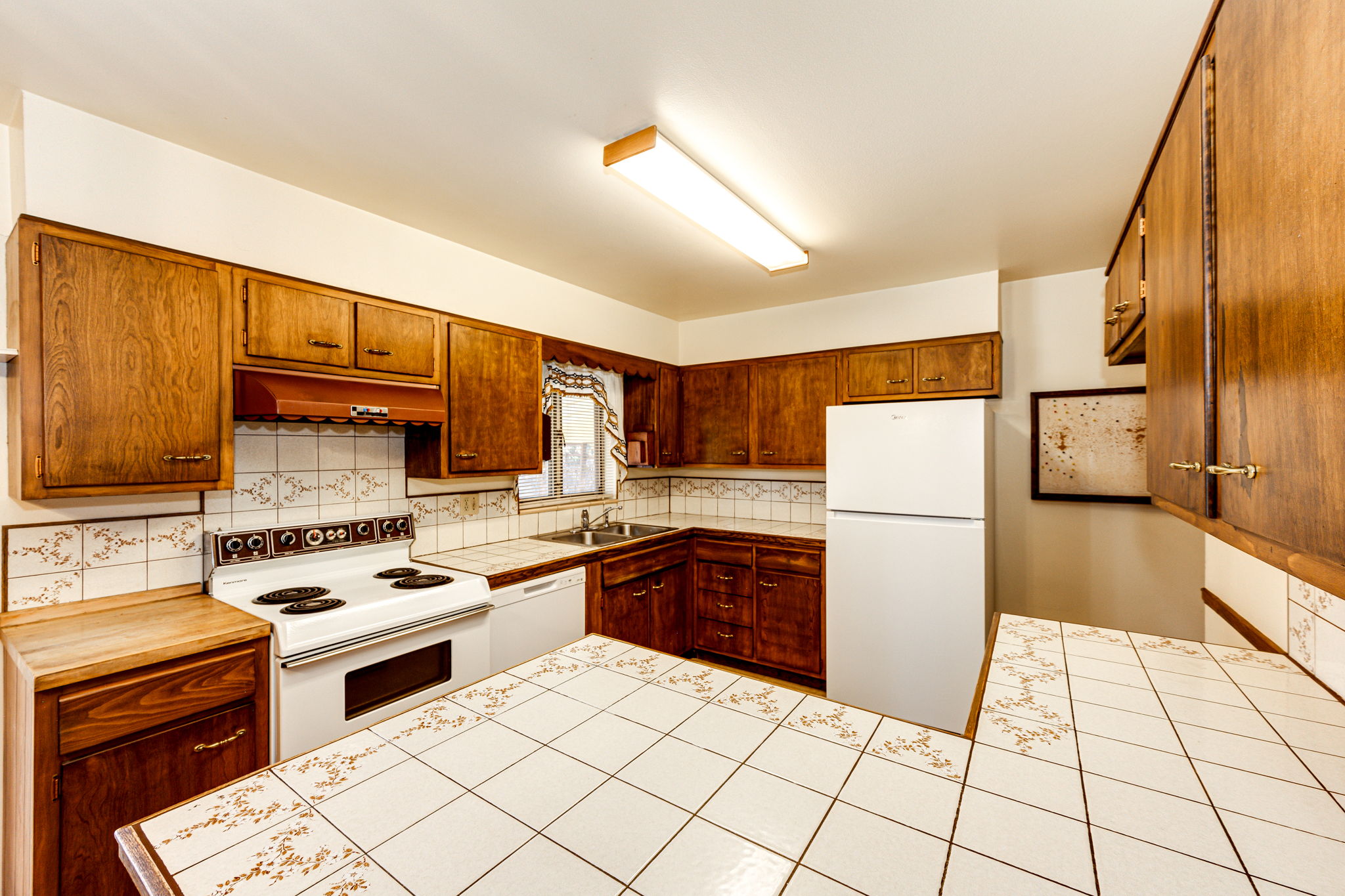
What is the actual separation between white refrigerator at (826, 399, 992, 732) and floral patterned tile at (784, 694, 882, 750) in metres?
1.86

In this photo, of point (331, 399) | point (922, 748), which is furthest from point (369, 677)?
point (922, 748)

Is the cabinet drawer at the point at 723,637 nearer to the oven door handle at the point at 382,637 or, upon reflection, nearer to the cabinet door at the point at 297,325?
the oven door handle at the point at 382,637

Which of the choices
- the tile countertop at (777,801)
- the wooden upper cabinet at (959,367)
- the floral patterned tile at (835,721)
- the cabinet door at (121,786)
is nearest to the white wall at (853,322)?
the wooden upper cabinet at (959,367)

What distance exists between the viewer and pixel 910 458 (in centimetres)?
288

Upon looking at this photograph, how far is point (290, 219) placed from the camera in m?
2.12

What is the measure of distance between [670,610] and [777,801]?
276 cm

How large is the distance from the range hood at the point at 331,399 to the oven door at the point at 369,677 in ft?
2.71

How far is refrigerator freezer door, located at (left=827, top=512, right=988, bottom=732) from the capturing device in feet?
8.92

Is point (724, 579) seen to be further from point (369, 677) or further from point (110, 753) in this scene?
point (110, 753)

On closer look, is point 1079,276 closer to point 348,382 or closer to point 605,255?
point 605,255

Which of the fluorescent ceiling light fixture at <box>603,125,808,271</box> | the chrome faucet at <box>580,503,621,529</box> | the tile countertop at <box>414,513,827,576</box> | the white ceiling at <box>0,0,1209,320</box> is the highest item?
the white ceiling at <box>0,0,1209,320</box>

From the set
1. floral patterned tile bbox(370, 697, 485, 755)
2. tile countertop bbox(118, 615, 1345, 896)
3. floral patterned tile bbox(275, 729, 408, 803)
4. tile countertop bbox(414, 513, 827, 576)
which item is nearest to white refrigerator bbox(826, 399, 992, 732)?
tile countertop bbox(414, 513, 827, 576)

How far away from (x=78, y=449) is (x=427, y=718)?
57.6 inches

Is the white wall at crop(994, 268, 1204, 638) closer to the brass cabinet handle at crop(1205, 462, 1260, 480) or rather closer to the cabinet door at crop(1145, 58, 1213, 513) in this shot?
the cabinet door at crop(1145, 58, 1213, 513)
